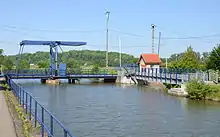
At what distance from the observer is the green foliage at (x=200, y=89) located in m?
27.3

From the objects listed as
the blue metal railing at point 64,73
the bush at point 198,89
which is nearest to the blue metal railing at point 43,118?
the bush at point 198,89

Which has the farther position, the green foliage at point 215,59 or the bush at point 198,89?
the green foliage at point 215,59

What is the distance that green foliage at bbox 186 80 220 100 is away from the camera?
89.5 feet

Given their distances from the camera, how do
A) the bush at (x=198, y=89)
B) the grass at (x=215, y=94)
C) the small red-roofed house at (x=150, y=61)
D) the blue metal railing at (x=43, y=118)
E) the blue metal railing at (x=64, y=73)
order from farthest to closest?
the small red-roofed house at (x=150, y=61) → the blue metal railing at (x=64, y=73) → the bush at (x=198, y=89) → the grass at (x=215, y=94) → the blue metal railing at (x=43, y=118)

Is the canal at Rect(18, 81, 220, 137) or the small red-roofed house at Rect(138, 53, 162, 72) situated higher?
the small red-roofed house at Rect(138, 53, 162, 72)

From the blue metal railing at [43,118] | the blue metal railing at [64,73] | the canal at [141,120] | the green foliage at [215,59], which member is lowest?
the canal at [141,120]

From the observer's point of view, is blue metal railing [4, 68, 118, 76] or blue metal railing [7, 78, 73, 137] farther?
blue metal railing [4, 68, 118, 76]

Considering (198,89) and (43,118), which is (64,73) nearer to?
(198,89)

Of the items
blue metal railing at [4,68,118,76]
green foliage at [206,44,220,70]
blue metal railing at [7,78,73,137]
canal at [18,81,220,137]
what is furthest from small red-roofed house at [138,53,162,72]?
blue metal railing at [7,78,73,137]

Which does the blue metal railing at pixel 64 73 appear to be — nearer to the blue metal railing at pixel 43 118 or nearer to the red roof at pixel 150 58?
the red roof at pixel 150 58

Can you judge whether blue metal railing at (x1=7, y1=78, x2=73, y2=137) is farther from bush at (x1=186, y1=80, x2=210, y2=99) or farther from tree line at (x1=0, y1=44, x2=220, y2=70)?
tree line at (x1=0, y1=44, x2=220, y2=70)

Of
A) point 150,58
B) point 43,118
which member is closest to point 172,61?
point 150,58

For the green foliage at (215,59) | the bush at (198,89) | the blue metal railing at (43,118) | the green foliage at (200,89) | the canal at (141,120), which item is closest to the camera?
the blue metal railing at (43,118)

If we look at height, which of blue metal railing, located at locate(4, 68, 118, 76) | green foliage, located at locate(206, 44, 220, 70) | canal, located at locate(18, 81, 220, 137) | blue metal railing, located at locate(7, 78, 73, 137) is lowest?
canal, located at locate(18, 81, 220, 137)
